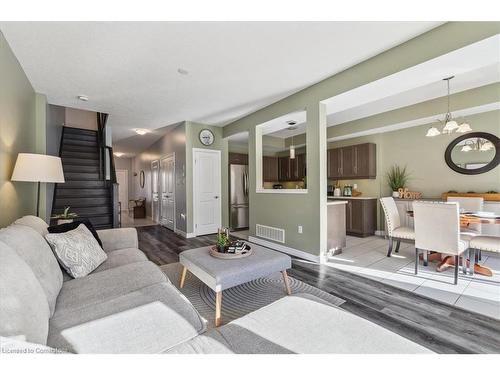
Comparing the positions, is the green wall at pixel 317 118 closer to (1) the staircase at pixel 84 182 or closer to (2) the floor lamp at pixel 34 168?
(1) the staircase at pixel 84 182

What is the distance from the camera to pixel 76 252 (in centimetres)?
177

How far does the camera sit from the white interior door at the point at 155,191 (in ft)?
23.5

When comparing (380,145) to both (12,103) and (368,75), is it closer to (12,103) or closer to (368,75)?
(368,75)

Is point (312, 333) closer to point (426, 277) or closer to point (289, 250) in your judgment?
point (426, 277)

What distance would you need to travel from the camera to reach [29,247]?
52.7 inches

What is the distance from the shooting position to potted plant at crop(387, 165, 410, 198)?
4703 mm

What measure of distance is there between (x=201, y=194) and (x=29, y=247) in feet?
12.9

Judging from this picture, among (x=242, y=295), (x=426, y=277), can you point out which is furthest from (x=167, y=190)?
(x=426, y=277)

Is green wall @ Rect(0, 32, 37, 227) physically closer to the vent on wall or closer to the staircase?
the staircase

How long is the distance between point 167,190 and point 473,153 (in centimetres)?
676

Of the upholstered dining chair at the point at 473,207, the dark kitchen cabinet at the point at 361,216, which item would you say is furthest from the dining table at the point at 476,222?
the dark kitchen cabinet at the point at 361,216

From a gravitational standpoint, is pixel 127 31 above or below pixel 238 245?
above

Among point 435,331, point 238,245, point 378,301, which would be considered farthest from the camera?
point 238,245
